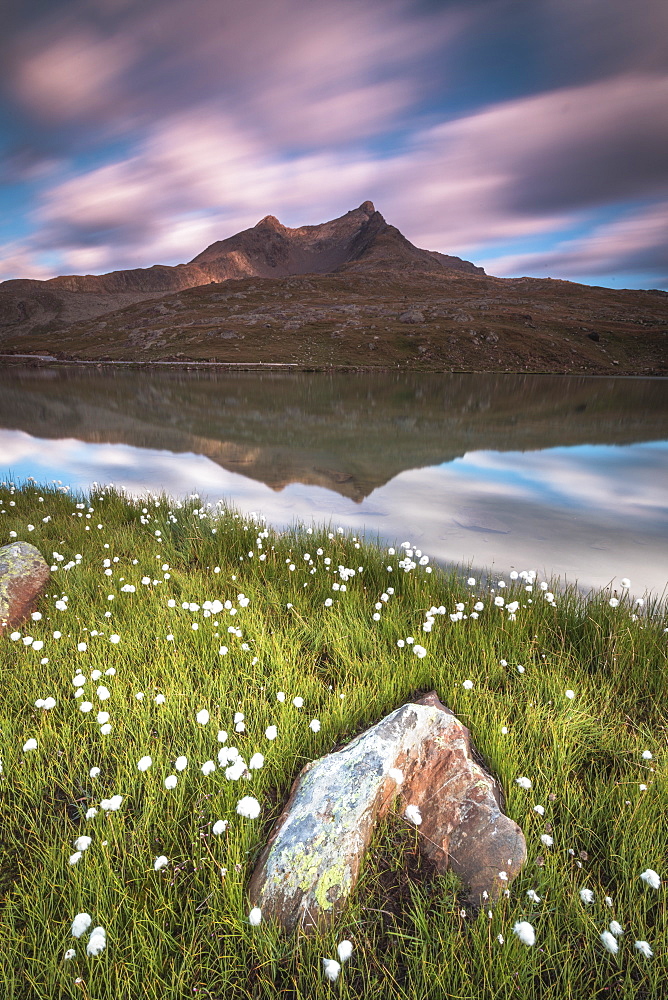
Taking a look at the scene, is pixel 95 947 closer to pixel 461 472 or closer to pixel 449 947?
pixel 449 947

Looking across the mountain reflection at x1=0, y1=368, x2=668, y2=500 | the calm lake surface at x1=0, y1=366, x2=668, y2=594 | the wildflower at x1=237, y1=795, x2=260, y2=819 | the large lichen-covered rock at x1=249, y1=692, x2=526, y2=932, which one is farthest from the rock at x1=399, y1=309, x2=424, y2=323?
the wildflower at x1=237, y1=795, x2=260, y2=819

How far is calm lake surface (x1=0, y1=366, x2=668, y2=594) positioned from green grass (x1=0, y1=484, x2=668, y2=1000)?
4.06m

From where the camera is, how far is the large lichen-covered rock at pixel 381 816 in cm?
257

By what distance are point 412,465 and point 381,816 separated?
1550cm

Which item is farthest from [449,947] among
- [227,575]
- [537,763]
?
[227,575]

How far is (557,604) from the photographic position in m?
6.12

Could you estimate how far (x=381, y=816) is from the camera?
9.87ft

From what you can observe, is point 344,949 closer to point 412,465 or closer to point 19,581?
point 19,581

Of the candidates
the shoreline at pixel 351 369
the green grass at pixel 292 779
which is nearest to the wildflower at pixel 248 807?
the green grass at pixel 292 779

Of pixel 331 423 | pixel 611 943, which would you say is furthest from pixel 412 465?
pixel 611 943

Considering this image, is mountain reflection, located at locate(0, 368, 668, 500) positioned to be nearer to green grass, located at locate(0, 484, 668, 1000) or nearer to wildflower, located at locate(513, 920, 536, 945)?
green grass, located at locate(0, 484, 668, 1000)

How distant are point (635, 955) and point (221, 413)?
31.4 m

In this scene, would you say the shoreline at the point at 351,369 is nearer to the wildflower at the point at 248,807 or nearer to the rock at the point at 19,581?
the rock at the point at 19,581

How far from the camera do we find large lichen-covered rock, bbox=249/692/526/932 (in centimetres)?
257
